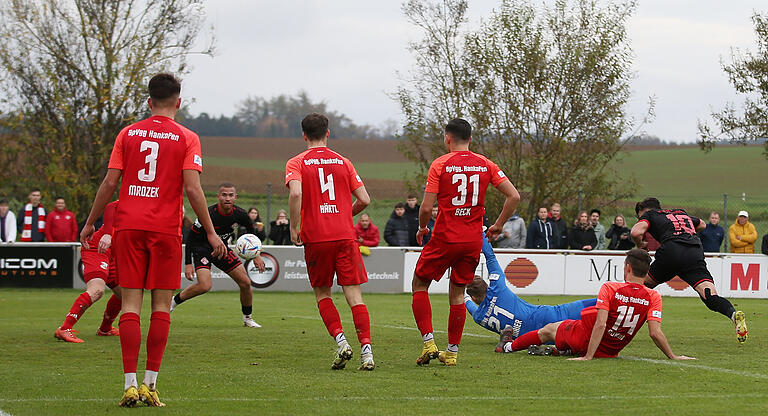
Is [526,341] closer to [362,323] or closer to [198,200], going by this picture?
[362,323]

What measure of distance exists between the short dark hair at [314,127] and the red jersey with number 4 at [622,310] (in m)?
2.88

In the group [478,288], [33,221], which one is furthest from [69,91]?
[478,288]

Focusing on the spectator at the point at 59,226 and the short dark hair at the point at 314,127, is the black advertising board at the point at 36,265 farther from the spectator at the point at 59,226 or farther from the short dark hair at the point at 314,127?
the short dark hair at the point at 314,127

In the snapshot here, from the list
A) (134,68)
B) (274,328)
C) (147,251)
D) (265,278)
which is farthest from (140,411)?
(134,68)

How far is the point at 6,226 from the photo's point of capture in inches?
786

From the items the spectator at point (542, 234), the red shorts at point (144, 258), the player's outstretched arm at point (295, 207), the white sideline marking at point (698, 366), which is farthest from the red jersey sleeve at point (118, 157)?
the spectator at point (542, 234)

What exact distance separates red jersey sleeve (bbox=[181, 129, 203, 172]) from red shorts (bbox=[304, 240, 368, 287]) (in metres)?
1.96

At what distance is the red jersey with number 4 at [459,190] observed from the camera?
8750mm

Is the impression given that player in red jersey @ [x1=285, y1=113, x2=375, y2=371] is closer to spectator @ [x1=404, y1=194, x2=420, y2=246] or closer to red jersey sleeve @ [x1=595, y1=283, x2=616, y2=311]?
red jersey sleeve @ [x1=595, y1=283, x2=616, y2=311]

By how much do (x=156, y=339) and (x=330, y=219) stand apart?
2.23 metres

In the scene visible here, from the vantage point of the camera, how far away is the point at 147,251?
22.0 ft

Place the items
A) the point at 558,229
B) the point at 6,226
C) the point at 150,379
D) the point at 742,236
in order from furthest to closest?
the point at 742,236 → the point at 558,229 → the point at 6,226 → the point at 150,379

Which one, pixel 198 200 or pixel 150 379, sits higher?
pixel 198 200

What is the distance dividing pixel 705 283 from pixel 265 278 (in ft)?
37.6
